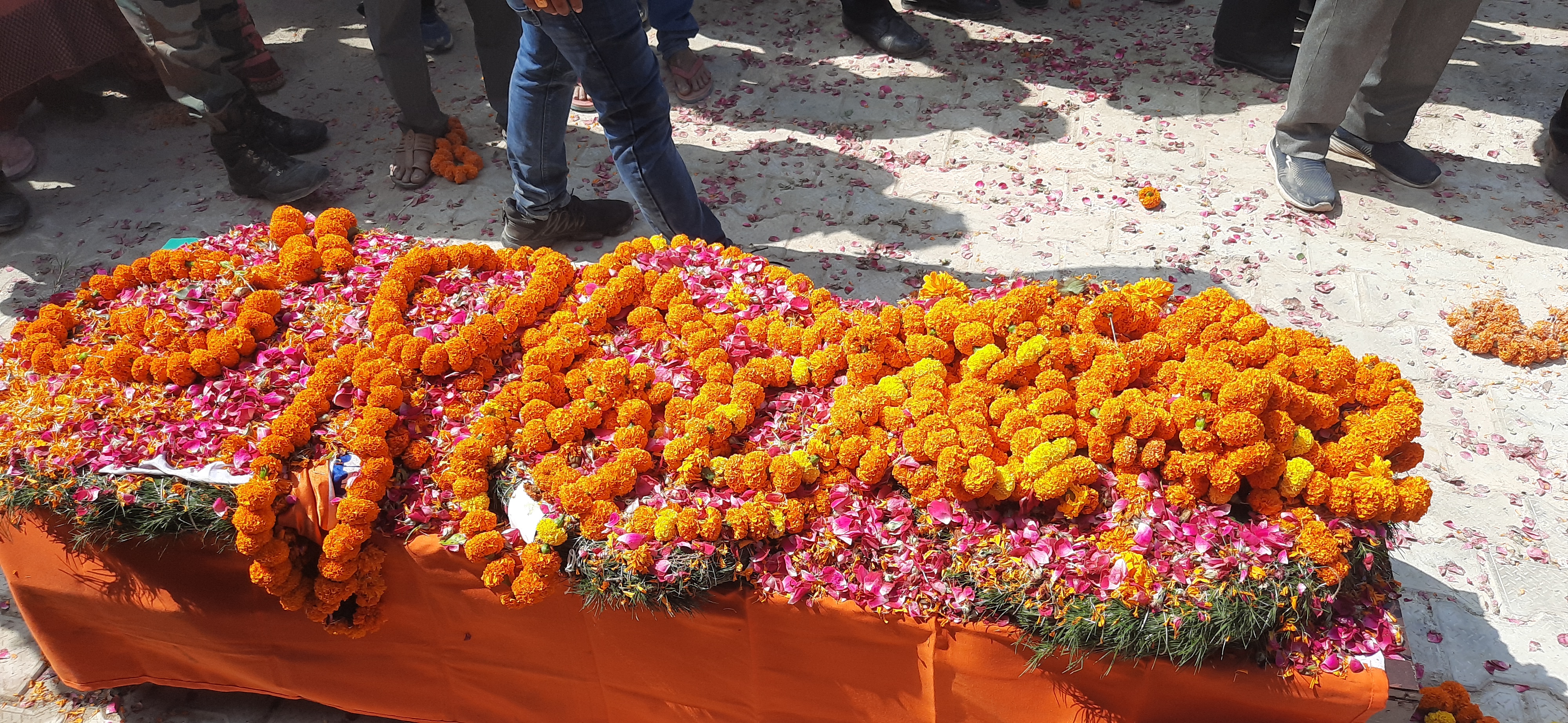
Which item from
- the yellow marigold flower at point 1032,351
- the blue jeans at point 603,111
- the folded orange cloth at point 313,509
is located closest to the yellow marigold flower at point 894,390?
the yellow marigold flower at point 1032,351

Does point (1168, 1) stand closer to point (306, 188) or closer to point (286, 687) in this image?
point (306, 188)

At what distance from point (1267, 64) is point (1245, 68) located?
4.7 inches

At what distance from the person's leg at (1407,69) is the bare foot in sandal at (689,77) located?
126 inches

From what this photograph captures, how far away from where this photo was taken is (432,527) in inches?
76.5

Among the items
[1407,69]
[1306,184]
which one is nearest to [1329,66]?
[1407,69]

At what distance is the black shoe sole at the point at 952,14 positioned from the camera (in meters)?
5.66

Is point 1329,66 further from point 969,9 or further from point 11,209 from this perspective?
point 11,209

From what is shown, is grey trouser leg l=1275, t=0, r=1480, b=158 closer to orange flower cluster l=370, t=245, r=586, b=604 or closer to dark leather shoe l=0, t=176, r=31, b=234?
orange flower cluster l=370, t=245, r=586, b=604

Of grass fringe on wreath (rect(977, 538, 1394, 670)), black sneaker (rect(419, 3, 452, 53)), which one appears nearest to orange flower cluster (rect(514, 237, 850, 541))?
grass fringe on wreath (rect(977, 538, 1394, 670))

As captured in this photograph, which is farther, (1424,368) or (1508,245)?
(1508,245)

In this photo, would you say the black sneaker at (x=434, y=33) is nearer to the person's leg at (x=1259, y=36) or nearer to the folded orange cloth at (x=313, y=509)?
the folded orange cloth at (x=313, y=509)

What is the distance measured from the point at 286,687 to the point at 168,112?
432cm

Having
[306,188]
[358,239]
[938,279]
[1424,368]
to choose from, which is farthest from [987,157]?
[306,188]

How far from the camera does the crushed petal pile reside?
1724mm
